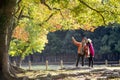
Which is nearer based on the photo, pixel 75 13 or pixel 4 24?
pixel 4 24

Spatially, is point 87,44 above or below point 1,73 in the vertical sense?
above

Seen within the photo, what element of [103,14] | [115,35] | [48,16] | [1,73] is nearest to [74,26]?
[48,16]

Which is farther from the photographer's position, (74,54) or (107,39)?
(74,54)

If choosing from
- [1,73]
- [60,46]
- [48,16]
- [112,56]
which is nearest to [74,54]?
[60,46]

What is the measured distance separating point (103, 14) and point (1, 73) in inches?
276

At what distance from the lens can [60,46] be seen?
3115 inches

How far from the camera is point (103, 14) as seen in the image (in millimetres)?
19125

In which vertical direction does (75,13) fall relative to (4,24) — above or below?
above

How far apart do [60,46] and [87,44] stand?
190ft

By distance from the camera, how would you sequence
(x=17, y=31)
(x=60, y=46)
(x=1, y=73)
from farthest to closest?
(x=60, y=46) < (x=17, y=31) < (x=1, y=73)

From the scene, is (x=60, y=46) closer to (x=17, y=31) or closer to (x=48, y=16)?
(x=17, y=31)

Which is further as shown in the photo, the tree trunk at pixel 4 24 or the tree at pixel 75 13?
the tree at pixel 75 13

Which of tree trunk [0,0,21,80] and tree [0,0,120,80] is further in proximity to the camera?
tree [0,0,120,80]

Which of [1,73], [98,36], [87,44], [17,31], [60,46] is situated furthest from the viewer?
[60,46]
